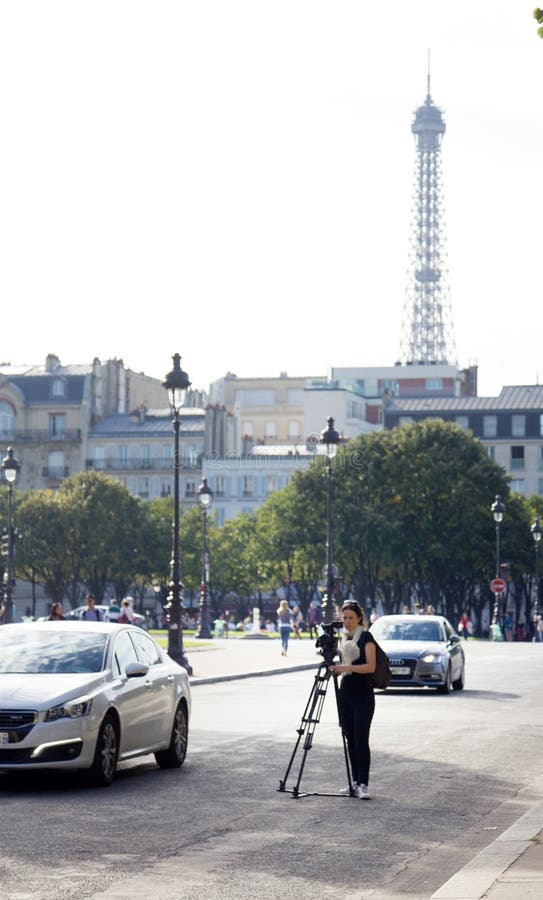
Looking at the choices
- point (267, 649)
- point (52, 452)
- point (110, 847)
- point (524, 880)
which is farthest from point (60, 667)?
point (52, 452)

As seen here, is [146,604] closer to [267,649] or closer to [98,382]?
[98,382]

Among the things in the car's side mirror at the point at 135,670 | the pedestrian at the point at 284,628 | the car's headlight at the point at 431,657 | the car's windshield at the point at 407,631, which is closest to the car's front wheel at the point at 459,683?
the car's windshield at the point at 407,631

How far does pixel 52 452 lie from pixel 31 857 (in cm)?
12924

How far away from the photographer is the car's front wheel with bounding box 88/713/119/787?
1507cm

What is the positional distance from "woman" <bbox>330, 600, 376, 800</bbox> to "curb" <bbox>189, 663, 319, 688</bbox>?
2015cm

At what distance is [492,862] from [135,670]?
17.9ft

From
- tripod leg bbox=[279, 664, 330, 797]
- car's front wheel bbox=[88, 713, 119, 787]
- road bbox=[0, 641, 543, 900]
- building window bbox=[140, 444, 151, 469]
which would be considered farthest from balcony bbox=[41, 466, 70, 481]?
tripod leg bbox=[279, 664, 330, 797]

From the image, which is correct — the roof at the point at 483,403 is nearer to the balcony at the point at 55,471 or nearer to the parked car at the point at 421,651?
the balcony at the point at 55,471

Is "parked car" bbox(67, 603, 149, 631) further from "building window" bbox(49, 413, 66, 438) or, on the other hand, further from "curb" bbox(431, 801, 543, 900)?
"building window" bbox(49, 413, 66, 438)

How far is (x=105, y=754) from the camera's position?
15.2 metres

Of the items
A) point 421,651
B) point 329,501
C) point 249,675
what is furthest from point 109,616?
point 421,651

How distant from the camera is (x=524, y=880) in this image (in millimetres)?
9891

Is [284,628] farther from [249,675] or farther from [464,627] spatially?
[464,627]

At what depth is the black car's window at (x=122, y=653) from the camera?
16.0m
